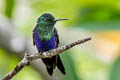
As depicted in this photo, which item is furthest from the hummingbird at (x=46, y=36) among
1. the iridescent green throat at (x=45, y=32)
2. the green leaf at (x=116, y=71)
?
the green leaf at (x=116, y=71)

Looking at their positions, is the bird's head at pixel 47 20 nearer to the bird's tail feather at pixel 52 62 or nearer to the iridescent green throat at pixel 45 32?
the iridescent green throat at pixel 45 32

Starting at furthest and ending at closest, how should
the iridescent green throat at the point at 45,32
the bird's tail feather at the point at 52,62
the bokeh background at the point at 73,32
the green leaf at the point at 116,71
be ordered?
1. the bokeh background at the point at 73,32
2. the green leaf at the point at 116,71
3. the iridescent green throat at the point at 45,32
4. the bird's tail feather at the point at 52,62

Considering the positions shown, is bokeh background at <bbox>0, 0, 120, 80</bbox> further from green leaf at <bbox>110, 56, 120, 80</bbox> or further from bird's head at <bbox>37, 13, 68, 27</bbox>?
bird's head at <bbox>37, 13, 68, 27</bbox>

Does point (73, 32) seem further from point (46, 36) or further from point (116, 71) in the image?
point (46, 36)

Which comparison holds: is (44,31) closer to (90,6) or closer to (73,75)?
(73,75)

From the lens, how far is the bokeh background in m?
3.23

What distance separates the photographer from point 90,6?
3674mm

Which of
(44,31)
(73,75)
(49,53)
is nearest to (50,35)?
(44,31)

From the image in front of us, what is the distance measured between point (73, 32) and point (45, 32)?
1.79m

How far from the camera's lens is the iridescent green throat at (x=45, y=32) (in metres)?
1.67

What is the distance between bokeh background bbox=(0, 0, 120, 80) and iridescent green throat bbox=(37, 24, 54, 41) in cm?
137

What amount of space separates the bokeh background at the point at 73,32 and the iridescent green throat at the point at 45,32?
4.50ft

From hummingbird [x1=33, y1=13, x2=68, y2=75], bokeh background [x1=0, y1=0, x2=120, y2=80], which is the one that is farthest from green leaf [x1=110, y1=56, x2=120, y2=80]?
hummingbird [x1=33, y1=13, x2=68, y2=75]

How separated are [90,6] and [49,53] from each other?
224 cm
